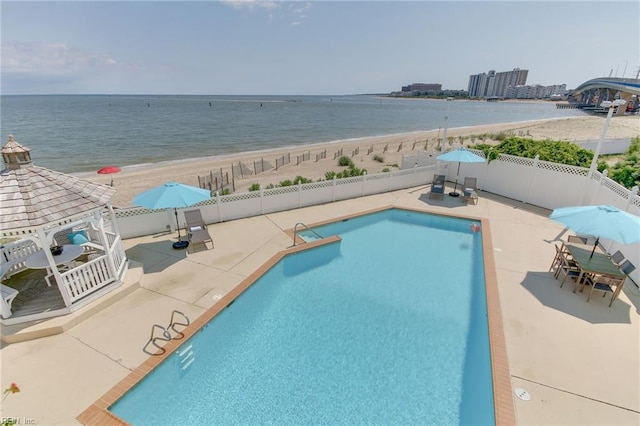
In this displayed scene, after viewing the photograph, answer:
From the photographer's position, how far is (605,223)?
6375mm

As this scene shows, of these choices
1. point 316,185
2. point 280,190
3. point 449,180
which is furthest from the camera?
point 449,180

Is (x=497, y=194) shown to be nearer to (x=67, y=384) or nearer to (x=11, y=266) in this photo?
(x=67, y=384)

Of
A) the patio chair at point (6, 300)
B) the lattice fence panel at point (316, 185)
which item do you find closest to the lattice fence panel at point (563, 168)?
the lattice fence panel at point (316, 185)

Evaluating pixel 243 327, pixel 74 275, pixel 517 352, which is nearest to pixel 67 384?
pixel 74 275

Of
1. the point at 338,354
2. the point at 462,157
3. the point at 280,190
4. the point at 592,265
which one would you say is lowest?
the point at 338,354

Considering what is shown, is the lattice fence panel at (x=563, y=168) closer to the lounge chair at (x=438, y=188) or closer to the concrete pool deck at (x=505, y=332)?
the concrete pool deck at (x=505, y=332)

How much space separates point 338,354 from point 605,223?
249 inches

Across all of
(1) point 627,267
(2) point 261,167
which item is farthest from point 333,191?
(2) point 261,167

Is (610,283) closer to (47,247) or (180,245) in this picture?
(180,245)

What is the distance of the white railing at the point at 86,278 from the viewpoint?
19.8 feet

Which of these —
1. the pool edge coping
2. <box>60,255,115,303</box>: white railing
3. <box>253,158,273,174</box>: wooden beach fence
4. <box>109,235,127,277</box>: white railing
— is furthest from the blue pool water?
<box>253,158,273,174</box>: wooden beach fence

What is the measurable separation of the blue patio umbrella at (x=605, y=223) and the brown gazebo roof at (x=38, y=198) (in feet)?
34.4

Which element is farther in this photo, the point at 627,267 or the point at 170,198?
the point at 170,198

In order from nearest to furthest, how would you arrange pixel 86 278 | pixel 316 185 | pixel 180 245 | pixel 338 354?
pixel 338 354 < pixel 86 278 < pixel 180 245 < pixel 316 185
